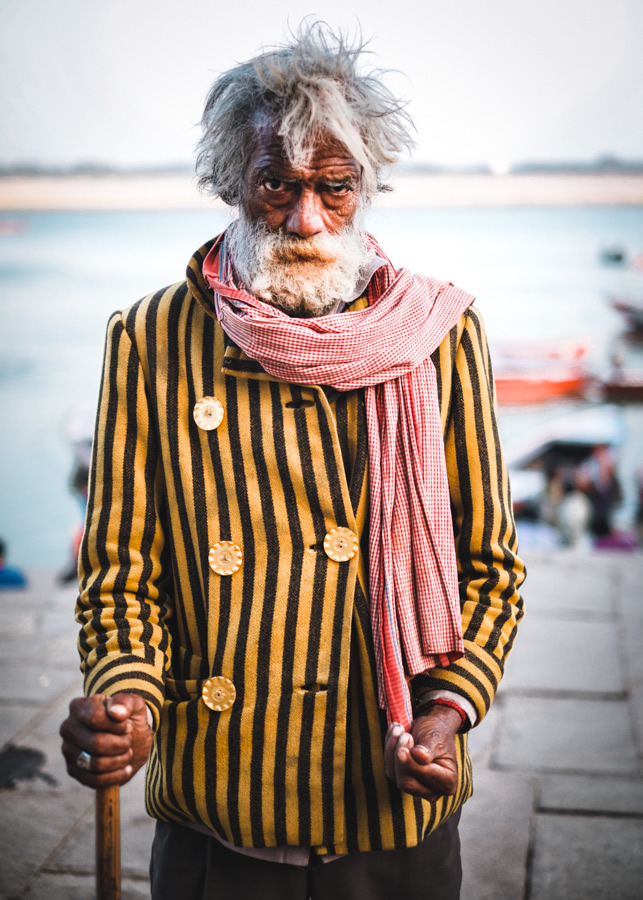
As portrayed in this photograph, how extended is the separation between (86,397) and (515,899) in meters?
4.71

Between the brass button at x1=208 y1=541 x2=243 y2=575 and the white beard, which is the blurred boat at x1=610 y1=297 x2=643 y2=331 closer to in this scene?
the white beard

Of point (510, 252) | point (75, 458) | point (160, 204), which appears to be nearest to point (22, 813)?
point (75, 458)

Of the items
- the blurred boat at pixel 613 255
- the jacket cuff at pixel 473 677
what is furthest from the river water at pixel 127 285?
the jacket cuff at pixel 473 677

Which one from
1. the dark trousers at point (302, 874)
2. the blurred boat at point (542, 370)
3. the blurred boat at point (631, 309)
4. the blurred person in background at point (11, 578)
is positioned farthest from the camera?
the blurred boat at point (542, 370)

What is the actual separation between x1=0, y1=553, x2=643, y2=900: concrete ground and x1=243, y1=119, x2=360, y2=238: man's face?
7.10 ft

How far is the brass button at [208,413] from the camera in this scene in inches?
53.7

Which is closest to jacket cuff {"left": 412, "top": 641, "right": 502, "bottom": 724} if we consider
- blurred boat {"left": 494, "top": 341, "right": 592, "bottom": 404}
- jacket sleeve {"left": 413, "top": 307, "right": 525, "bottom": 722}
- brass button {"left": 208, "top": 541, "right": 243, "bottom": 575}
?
jacket sleeve {"left": 413, "top": 307, "right": 525, "bottom": 722}

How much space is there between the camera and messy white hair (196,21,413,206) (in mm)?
1305

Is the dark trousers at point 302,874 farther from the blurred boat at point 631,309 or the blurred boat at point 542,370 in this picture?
the blurred boat at point 631,309

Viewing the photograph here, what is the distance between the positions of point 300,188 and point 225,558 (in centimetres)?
60

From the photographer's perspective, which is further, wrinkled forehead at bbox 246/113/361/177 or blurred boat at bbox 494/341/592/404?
blurred boat at bbox 494/341/592/404

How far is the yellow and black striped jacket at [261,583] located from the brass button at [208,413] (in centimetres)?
1

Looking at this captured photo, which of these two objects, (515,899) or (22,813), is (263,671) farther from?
(22,813)

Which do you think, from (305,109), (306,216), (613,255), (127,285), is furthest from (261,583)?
(613,255)
